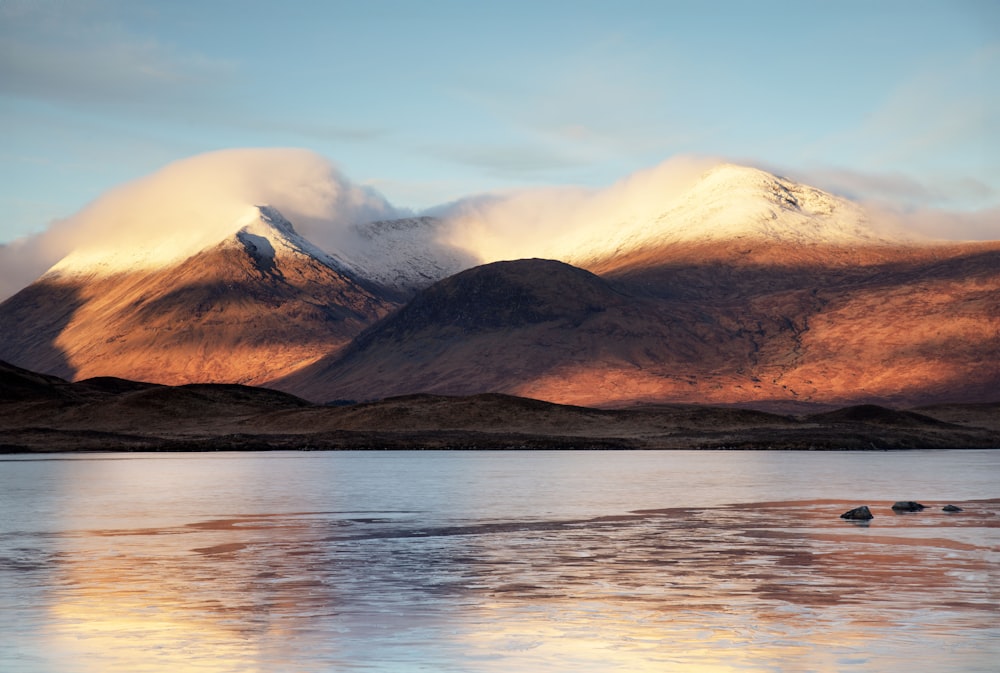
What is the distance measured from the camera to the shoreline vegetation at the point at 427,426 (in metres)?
124

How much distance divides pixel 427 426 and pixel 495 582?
114988 millimetres

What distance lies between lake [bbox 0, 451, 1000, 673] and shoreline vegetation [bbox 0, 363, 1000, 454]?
7195 centimetres

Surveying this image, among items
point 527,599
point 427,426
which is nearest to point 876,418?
point 427,426

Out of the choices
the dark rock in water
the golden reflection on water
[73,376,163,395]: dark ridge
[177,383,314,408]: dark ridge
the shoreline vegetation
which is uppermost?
[73,376,163,395]: dark ridge

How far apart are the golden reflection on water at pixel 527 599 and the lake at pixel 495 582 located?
Answer: 2.8 inches

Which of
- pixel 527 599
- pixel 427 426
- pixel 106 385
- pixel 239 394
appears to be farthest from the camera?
pixel 106 385

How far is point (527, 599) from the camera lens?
851 inches

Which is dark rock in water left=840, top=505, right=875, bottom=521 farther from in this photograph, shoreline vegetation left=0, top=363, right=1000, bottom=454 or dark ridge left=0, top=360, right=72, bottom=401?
dark ridge left=0, top=360, right=72, bottom=401

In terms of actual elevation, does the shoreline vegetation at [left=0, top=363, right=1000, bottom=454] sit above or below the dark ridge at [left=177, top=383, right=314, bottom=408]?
below

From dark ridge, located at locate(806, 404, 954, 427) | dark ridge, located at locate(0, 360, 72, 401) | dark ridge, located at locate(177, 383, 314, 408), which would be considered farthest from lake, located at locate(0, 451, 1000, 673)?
dark ridge, located at locate(0, 360, 72, 401)

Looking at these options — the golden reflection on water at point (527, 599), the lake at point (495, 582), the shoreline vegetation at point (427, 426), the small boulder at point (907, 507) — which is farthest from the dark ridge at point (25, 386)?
the golden reflection on water at point (527, 599)

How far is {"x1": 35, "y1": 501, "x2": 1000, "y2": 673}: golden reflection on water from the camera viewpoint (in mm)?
16422

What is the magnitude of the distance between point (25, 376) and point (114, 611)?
165251mm

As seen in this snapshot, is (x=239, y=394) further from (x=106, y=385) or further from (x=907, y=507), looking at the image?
(x=907, y=507)
